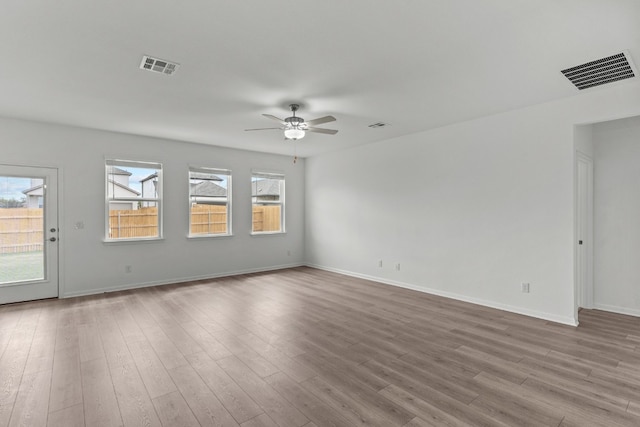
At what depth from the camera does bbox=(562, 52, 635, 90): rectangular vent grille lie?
2934mm

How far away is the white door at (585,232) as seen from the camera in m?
4.34

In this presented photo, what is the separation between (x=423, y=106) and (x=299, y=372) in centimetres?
352

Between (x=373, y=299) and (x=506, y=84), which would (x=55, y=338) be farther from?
(x=506, y=84)

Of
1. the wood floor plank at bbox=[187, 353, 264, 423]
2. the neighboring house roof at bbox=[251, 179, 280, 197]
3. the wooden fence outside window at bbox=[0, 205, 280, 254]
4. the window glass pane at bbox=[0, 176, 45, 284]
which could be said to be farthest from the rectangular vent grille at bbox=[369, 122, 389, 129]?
the window glass pane at bbox=[0, 176, 45, 284]

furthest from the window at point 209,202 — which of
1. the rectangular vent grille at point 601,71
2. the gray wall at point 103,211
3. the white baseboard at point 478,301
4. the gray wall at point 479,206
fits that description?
the rectangular vent grille at point 601,71

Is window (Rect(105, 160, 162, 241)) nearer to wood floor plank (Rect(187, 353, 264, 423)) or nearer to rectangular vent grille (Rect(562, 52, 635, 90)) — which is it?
wood floor plank (Rect(187, 353, 264, 423))

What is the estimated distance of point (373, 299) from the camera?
16.4 feet

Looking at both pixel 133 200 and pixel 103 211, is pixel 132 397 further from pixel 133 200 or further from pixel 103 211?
pixel 133 200

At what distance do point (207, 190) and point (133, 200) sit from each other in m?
1.36

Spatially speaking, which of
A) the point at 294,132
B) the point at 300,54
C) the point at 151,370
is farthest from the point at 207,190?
the point at 300,54

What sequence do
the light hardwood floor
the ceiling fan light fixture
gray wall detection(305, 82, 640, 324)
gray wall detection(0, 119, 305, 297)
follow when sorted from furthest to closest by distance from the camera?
gray wall detection(0, 119, 305, 297) < the ceiling fan light fixture < gray wall detection(305, 82, 640, 324) < the light hardwood floor

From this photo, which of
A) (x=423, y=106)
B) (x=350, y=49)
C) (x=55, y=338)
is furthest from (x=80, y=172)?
(x=423, y=106)

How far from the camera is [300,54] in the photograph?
9.25 ft

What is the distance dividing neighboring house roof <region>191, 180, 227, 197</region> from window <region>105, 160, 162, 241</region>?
→ 676mm
